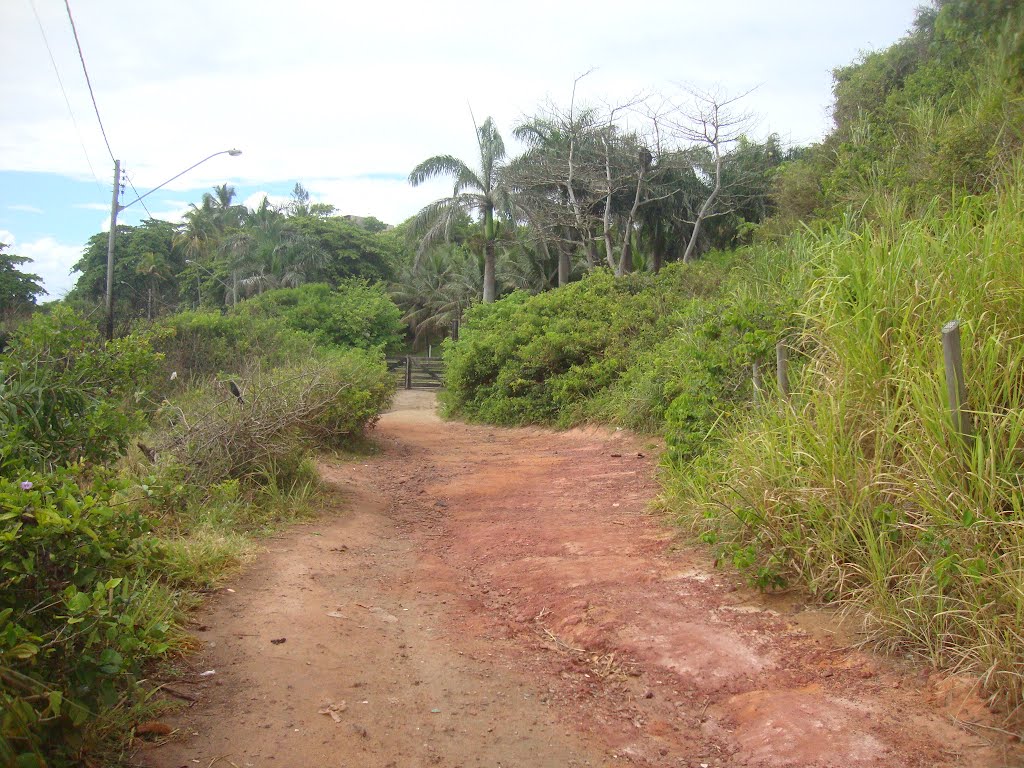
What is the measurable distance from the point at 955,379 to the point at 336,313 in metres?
27.3

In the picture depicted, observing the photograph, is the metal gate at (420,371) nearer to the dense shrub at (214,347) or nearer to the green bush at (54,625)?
the dense shrub at (214,347)

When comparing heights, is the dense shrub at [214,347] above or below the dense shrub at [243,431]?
above

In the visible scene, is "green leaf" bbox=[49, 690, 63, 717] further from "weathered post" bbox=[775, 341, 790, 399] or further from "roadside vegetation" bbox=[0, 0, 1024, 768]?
"weathered post" bbox=[775, 341, 790, 399]

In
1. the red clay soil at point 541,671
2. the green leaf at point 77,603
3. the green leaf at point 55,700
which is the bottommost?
the red clay soil at point 541,671

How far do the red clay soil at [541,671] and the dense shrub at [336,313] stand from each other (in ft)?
72.6

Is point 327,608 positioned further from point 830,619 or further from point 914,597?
point 914,597

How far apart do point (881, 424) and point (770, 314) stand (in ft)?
7.40

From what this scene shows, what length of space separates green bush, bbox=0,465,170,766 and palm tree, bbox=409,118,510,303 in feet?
97.4

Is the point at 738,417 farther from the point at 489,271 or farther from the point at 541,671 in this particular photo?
the point at 489,271

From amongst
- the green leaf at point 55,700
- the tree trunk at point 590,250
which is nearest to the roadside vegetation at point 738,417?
the green leaf at point 55,700

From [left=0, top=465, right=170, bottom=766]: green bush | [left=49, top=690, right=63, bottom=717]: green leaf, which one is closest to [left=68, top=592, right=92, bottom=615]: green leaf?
[left=0, top=465, right=170, bottom=766]: green bush

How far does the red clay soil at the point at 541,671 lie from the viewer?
3.54 m

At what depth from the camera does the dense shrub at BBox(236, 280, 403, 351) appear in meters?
28.9

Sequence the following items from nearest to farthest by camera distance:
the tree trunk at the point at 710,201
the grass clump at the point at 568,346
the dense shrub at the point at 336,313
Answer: the grass clump at the point at 568,346 < the tree trunk at the point at 710,201 < the dense shrub at the point at 336,313
